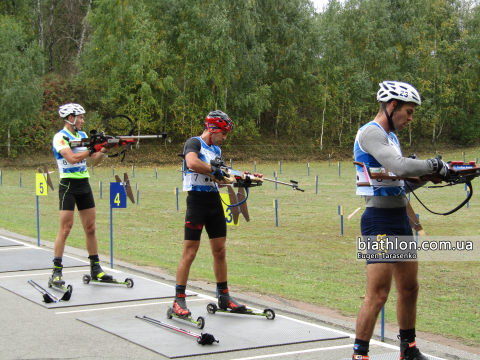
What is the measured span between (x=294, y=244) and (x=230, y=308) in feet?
23.5

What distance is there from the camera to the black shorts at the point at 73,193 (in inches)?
298

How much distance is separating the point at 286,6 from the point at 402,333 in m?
51.3

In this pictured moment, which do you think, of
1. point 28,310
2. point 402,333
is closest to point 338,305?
point 402,333

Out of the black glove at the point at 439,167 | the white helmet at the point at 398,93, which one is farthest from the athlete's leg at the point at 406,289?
the white helmet at the point at 398,93

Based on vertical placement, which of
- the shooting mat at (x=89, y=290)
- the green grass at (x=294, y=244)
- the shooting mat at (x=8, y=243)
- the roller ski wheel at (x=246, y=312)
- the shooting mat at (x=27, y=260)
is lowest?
the green grass at (x=294, y=244)

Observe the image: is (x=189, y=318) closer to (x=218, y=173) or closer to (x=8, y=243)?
(x=218, y=173)

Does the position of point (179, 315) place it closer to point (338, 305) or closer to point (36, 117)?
point (338, 305)

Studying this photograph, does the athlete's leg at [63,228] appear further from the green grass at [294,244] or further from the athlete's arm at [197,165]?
the athlete's arm at [197,165]

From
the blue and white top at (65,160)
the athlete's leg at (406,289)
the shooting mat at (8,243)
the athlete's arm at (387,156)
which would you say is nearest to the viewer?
the athlete's arm at (387,156)

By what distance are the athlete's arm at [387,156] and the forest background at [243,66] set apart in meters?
42.9

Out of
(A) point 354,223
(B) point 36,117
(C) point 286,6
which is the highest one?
(C) point 286,6

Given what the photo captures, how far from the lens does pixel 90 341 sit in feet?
17.6

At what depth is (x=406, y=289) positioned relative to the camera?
14.0 ft

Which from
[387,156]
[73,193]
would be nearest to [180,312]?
[73,193]
